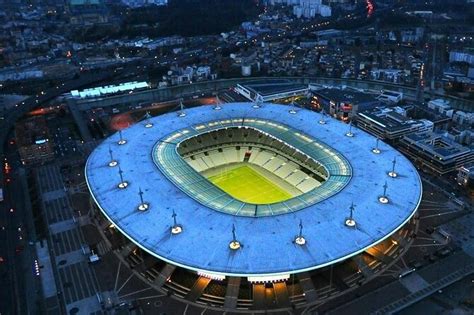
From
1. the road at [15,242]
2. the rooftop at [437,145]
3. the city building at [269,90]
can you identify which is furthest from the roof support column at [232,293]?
the city building at [269,90]

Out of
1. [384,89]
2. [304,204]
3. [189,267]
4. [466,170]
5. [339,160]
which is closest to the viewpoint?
[189,267]

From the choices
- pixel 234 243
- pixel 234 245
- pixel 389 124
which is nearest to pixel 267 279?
pixel 234 245

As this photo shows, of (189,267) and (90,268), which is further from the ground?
(189,267)

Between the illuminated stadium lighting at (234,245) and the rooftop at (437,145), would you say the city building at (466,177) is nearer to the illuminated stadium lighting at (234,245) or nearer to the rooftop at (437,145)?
the rooftop at (437,145)

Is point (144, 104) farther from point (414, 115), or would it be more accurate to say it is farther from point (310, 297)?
point (310, 297)

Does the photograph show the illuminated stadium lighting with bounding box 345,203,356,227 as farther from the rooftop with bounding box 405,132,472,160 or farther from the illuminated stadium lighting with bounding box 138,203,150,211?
the rooftop with bounding box 405,132,472,160

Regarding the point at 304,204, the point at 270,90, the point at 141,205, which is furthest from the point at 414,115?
the point at 141,205

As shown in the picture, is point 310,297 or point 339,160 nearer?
point 310,297
